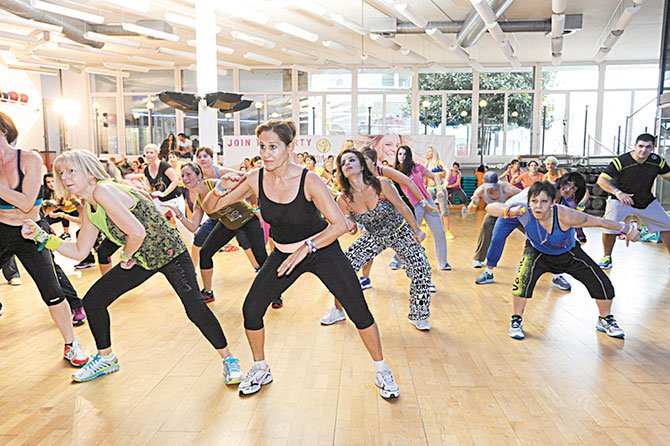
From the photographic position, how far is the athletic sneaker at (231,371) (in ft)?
9.94

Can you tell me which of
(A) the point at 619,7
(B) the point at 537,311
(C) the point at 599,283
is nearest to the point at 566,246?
(C) the point at 599,283

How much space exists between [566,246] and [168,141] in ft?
22.4

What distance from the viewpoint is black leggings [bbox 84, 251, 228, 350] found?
9.68 ft

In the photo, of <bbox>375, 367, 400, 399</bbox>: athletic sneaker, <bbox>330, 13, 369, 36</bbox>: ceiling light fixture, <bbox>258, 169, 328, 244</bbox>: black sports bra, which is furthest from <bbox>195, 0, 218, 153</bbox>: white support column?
<bbox>375, 367, 400, 399</bbox>: athletic sneaker

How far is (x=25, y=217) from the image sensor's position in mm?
3291

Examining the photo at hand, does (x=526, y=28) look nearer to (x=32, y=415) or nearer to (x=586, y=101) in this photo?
(x=586, y=101)

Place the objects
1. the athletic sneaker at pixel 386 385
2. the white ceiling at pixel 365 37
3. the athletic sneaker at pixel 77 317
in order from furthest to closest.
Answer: the white ceiling at pixel 365 37, the athletic sneaker at pixel 77 317, the athletic sneaker at pixel 386 385

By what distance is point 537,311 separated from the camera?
4.54 meters

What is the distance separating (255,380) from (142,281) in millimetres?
781

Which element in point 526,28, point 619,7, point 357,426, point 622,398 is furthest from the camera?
point 526,28

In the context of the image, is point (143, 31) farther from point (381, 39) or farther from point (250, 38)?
point (381, 39)

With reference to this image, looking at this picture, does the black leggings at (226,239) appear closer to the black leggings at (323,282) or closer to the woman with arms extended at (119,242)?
the woman with arms extended at (119,242)

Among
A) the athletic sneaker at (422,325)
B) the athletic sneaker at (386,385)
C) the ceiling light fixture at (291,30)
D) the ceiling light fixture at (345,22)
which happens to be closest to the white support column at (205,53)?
the ceiling light fixture at (291,30)

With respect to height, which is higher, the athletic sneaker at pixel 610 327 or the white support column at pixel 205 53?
the white support column at pixel 205 53
